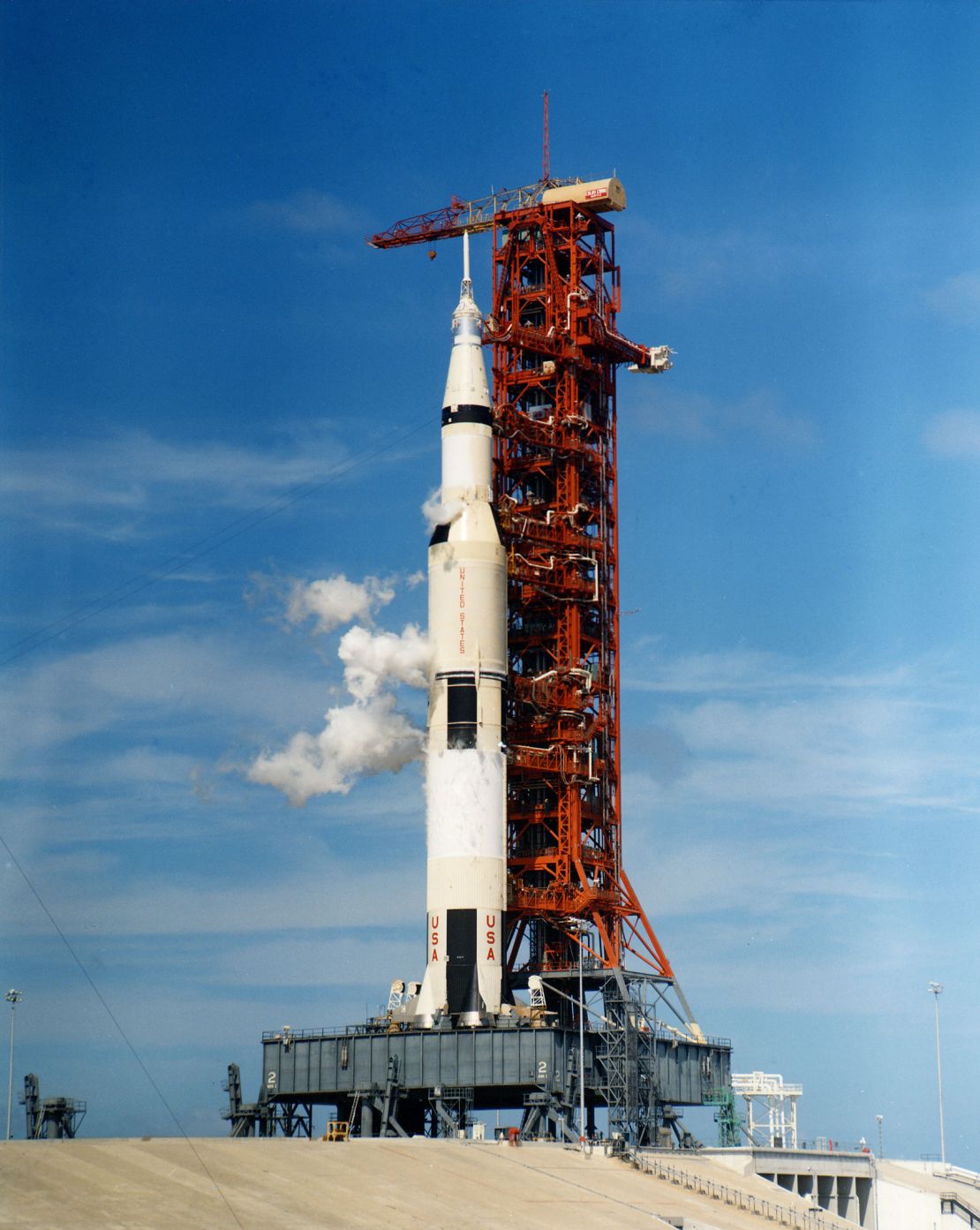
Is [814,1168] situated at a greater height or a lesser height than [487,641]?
lesser

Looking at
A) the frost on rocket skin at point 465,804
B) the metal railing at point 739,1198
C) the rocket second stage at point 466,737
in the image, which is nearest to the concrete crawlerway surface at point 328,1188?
the metal railing at point 739,1198

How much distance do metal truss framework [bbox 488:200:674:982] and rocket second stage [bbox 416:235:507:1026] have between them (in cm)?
443

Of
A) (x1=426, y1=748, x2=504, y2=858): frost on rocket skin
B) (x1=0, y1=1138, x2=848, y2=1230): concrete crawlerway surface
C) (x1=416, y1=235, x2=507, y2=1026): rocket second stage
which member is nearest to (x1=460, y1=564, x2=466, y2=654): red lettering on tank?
(x1=416, y1=235, x2=507, y2=1026): rocket second stage

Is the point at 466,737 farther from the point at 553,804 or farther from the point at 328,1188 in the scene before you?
the point at 328,1188

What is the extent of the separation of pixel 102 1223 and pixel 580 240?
77.8 metres

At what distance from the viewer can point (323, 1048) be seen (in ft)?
365

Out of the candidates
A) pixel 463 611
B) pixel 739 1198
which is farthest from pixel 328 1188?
pixel 463 611

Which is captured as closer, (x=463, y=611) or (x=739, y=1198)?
(x=739, y=1198)

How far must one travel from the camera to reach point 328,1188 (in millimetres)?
74312

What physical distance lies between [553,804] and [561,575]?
522 inches

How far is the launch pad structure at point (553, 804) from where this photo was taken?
107125 millimetres

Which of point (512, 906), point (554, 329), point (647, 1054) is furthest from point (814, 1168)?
point (554, 329)

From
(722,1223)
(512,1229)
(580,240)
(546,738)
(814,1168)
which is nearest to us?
(512,1229)

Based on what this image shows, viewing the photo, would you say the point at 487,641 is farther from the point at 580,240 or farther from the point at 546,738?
the point at 580,240
